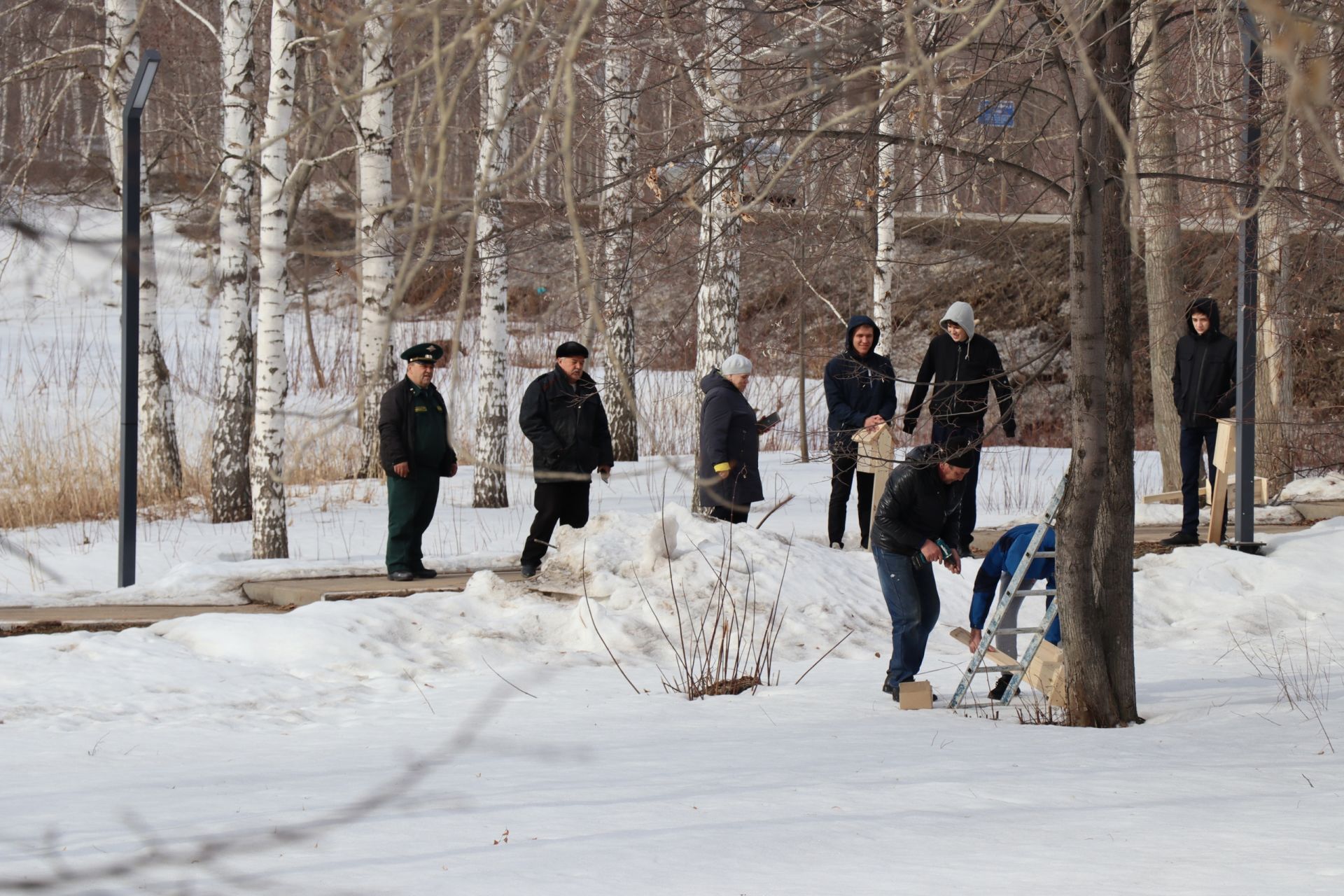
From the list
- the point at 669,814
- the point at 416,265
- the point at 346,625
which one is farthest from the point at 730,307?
the point at 416,265

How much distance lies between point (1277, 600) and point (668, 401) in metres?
9.58

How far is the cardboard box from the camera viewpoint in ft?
20.4

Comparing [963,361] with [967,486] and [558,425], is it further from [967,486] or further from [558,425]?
[558,425]

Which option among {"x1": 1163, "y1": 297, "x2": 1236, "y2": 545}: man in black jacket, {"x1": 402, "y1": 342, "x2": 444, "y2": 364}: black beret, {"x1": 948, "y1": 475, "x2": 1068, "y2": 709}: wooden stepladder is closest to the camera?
{"x1": 948, "y1": 475, "x2": 1068, "y2": 709}: wooden stepladder

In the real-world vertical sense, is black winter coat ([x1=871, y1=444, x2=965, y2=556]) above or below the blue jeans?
above

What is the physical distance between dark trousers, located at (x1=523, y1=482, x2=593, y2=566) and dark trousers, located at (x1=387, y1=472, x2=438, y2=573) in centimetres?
63

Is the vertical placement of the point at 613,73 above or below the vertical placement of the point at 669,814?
above

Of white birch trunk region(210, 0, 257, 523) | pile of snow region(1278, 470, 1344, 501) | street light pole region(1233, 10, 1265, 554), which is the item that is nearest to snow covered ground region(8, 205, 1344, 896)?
street light pole region(1233, 10, 1265, 554)

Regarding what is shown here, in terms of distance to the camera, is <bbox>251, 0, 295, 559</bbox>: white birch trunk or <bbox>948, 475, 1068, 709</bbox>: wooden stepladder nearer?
<bbox>948, 475, 1068, 709</bbox>: wooden stepladder

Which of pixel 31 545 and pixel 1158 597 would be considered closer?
pixel 1158 597

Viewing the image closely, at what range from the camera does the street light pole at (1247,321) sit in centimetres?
743

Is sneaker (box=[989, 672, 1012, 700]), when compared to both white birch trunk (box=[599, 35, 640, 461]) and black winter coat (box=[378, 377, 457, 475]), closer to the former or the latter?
white birch trunk (box=[599, 35, 640, 461])

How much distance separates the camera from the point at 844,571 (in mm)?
8820

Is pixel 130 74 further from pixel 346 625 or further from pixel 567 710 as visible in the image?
pixel 567 710
